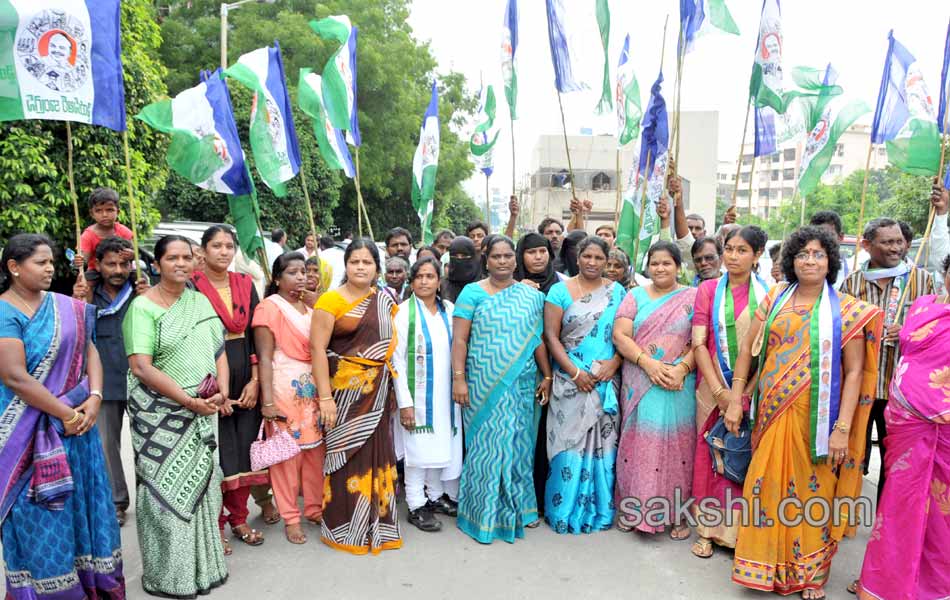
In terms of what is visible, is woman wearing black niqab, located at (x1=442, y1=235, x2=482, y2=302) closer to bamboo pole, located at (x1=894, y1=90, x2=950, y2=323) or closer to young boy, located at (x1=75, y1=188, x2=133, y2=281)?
young boy, located at (x1=75, y1=188, x2=133, y2=281)

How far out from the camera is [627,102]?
563cm

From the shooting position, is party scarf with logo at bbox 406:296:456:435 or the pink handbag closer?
the pink handbag

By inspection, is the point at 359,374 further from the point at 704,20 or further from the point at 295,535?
the point at 704,20

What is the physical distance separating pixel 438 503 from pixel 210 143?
258 centimetres

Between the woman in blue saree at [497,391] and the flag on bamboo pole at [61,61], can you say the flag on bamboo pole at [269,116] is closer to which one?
the flag on bamboo pole at [61,61]

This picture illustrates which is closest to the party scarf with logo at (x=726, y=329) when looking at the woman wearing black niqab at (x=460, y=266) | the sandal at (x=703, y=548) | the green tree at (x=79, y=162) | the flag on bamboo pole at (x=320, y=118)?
the sandal at (x=703, y=548)

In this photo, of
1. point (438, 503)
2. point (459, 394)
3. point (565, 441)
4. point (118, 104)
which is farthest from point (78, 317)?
point (565, 441)

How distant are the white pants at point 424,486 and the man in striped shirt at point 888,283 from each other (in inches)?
94.4

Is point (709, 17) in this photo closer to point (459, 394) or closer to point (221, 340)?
point (459, 394)

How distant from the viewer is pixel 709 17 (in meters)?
5.07

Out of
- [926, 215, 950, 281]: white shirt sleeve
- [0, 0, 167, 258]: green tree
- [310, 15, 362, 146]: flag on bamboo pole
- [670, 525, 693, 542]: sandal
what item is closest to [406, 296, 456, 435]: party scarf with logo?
[670, 525, 693, 542]: sandal

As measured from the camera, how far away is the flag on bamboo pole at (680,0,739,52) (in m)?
5.02

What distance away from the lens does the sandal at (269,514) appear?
13.8ft

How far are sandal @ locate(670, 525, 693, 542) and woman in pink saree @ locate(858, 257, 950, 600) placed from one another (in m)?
1.01
